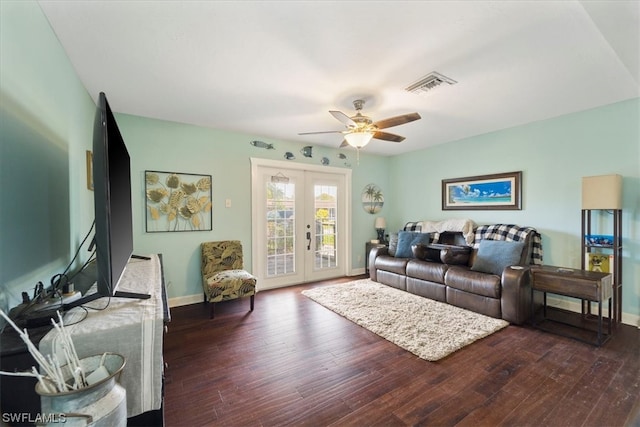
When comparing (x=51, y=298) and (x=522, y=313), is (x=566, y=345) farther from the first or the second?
(x=51, y=298)

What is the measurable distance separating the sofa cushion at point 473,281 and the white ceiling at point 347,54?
1.96 meters

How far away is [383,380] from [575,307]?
9.62 ft

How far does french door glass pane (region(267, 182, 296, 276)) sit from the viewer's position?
4355 millimetres

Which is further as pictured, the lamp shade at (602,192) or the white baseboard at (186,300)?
the white baseboard at (186,300)

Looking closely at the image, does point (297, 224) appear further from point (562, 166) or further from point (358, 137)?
point (562, 166)

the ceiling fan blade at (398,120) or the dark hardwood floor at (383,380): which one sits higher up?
the ceiling fan blade at (398,120)

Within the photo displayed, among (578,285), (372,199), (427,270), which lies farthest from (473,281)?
(372,199)

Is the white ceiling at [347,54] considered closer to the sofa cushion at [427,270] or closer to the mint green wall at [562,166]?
the mint green wall at [562,166]

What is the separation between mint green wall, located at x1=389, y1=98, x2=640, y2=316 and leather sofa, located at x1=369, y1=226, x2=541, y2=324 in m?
0.37

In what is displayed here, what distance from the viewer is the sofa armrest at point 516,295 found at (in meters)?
2.86

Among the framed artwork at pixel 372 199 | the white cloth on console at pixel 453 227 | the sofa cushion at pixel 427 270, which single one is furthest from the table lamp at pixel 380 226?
the sofa cushion at pixel 427 270

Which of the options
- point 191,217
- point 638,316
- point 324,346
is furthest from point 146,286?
point 638,316

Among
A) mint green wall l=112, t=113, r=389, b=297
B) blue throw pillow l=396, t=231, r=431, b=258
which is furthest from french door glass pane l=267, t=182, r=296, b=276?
blue throw pillow l=396, t=231, r=431, b=258

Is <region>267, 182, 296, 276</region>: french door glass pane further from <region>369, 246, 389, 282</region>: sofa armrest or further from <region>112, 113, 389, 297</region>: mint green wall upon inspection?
<region>369, 246, 389, 282</region>: sofa armrest
